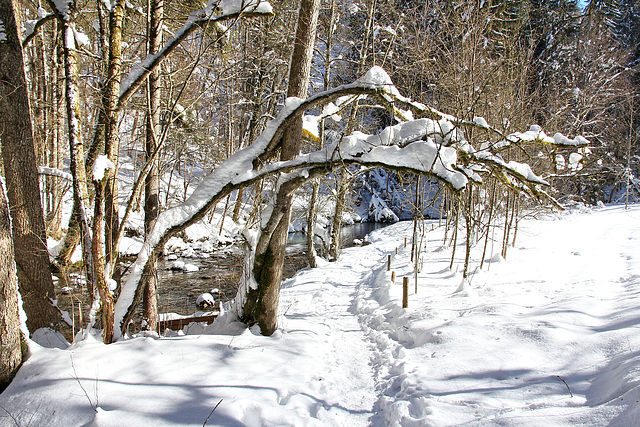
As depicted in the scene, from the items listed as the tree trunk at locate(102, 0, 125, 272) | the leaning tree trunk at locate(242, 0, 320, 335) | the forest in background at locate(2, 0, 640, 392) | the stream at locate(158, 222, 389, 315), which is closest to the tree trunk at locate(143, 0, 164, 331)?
Result: the forest in background at locate(2, 0, 640, 392)

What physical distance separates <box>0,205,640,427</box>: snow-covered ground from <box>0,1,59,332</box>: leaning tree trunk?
36.0 inches

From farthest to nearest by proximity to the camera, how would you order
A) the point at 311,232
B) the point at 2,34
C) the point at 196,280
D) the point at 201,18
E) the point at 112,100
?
the point at 311,232, the point at 196,280, the point at 201,18, the point at 112,100, the point at 2,34

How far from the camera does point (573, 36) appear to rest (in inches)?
1029

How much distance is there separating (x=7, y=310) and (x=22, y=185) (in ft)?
5.86

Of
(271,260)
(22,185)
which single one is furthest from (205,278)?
(22,185)

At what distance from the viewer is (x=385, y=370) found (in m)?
4.38

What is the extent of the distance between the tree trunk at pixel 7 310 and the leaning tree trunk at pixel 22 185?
92 cm

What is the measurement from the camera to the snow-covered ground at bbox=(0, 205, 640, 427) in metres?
2.82

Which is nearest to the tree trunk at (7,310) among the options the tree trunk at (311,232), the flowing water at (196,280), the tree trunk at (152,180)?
the tree trunk at (152,180)

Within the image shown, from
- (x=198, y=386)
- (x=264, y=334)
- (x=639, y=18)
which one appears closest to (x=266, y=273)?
(x=264, y=334)

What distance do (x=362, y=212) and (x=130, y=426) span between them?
3166 cm

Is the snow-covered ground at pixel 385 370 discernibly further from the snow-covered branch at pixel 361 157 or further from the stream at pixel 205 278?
the stream at pixel 205 278

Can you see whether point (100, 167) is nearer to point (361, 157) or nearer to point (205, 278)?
point (361, 157)

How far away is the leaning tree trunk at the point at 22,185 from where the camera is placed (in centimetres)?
391
